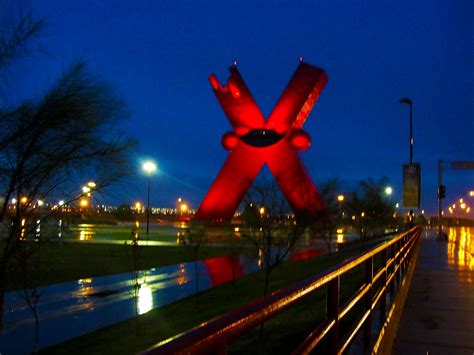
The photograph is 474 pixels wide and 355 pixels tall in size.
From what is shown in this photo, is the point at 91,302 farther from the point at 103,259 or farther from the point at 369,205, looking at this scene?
the point at 369,205

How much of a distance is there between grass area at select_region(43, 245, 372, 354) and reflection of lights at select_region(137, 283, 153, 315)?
27cm

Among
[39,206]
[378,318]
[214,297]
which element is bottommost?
[214,297]

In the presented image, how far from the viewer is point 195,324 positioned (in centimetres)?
1210

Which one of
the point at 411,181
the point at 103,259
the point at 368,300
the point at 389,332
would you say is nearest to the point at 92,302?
the point at 389,332

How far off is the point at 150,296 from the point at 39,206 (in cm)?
1007

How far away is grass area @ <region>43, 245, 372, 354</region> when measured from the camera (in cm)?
967

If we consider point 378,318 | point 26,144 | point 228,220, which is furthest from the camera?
point 228,220

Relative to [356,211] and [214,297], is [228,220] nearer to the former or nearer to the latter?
[356,211]

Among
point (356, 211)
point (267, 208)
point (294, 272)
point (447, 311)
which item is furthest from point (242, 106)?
point (447, 311)

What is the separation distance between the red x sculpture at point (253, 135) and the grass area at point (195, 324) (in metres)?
24.4

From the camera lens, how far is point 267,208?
55.8 feet

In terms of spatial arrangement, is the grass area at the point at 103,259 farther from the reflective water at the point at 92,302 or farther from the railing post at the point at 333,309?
the railing post at the point at 333,309

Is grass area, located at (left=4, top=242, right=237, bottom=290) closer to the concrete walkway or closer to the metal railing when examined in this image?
the concrete walkway

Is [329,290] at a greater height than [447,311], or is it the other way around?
[329,290]
